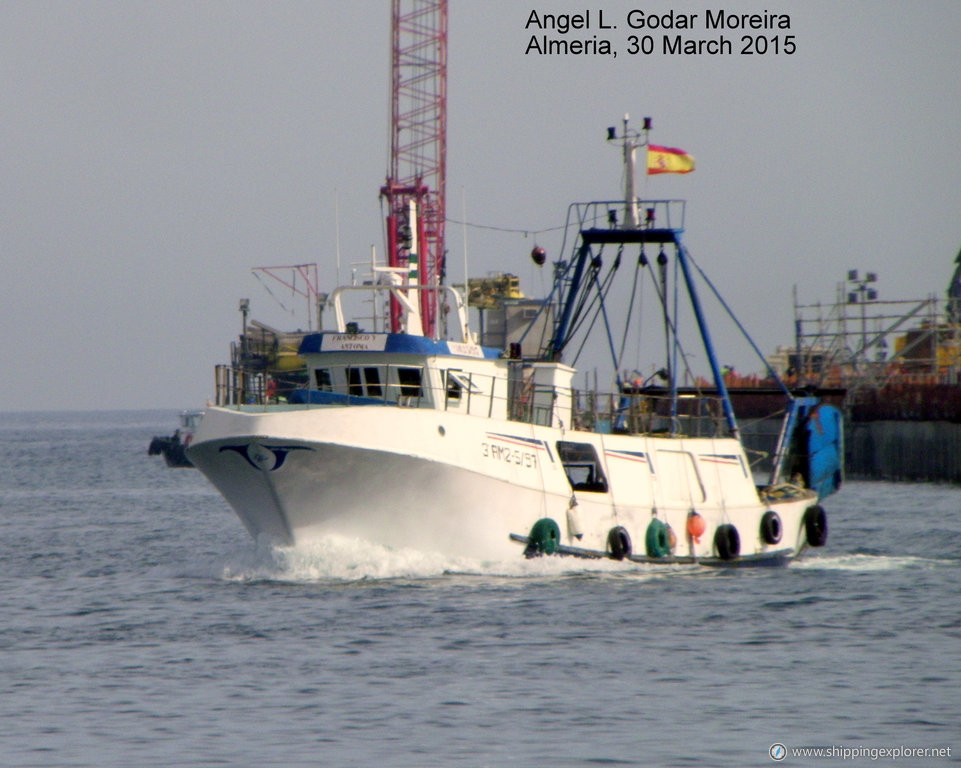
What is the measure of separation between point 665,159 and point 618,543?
9.48 metres

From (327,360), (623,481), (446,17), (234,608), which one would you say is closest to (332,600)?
(234,608)

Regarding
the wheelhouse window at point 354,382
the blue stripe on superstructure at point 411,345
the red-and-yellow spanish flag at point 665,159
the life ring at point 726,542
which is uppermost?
the red-and-yellow spanish flag at point 665,159

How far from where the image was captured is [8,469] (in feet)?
326

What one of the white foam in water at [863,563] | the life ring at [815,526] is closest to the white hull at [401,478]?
the white foam in water at [863,563]

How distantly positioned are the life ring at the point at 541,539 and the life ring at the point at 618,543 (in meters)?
1.74

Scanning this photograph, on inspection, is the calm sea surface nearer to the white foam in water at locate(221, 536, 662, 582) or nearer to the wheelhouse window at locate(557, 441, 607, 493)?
the white foam in water at locate(221, 536, 662, 582)

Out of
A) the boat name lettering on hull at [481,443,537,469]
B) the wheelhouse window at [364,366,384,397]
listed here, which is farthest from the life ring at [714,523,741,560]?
the wheelhouse window at [364,366,384,397]

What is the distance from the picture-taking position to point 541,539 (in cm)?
2741

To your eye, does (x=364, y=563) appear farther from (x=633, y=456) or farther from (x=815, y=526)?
(x=815, y=526)

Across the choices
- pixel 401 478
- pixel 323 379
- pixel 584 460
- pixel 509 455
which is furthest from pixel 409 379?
pixel 584 460

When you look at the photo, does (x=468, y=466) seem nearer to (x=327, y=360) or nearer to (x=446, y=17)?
(x=327, y=360)

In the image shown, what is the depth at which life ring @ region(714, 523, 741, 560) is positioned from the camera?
31.5 metres

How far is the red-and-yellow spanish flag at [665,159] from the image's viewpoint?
33.2m

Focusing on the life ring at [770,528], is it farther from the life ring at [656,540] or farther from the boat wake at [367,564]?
the boat wake at [367,564]
